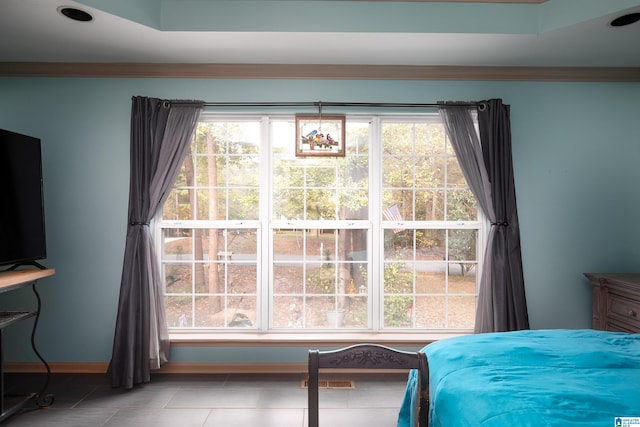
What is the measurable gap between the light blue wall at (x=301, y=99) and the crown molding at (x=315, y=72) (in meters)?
0.06

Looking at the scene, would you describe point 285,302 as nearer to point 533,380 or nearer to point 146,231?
point 146,231

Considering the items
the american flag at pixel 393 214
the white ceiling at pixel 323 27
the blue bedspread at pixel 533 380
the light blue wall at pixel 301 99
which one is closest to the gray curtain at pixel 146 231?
the light blue wall at pixel 301 99

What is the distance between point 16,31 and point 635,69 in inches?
190

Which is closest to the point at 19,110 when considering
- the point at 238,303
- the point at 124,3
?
the point at 124,3

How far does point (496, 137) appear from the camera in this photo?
131 inches

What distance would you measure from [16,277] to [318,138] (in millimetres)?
2417

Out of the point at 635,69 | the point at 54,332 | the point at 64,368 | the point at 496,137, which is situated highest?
the point at 635,69

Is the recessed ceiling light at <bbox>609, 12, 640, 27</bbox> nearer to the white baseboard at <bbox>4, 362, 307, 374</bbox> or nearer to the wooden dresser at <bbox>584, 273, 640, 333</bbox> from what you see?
the wooden dresser at <bbox>584, 273, 640, 333</bbox>

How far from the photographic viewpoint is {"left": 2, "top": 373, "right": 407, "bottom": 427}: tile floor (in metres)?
2.67

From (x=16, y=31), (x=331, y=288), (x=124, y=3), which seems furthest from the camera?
(x=331, y=288)

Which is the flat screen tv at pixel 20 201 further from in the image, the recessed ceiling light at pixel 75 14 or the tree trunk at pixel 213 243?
the tree trunk at pixel 213 243

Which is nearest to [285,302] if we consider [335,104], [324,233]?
[324,233]

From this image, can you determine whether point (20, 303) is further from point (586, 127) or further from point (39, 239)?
point (586, 127)

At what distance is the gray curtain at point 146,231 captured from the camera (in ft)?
10.5
